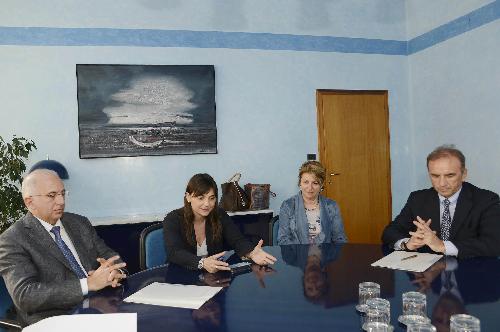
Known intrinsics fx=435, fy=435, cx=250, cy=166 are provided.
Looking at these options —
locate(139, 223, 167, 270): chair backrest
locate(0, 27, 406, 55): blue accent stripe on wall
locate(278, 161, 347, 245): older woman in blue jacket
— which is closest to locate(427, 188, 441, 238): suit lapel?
locate(278, 161, 347, 245): older woman in blue jacket

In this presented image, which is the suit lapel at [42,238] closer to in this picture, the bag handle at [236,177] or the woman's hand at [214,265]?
the woman's hand at [214,265]

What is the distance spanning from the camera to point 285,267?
6.64 ft

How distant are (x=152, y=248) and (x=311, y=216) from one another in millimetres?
1189

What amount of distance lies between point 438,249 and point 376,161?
11.6 feet

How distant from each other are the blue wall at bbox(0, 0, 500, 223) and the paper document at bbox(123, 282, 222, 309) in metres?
3.13

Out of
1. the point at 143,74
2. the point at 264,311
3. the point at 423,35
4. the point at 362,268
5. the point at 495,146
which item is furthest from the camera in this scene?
the point at 423,35

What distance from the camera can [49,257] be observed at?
6.39 ft

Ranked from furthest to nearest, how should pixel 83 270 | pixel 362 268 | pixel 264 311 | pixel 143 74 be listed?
pixel 143 74 < pixel 83 270 < pixel 362 268 < pixel 264 311

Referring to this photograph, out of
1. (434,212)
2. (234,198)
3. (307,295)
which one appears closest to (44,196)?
(307,295)

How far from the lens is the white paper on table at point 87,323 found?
1.30m

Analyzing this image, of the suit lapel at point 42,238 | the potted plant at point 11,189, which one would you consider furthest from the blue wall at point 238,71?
the suit lapel at point 42,238

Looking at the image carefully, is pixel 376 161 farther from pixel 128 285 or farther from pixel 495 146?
pixel 128 285

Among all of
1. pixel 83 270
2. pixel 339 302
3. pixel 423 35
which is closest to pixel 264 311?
pixel 339 302

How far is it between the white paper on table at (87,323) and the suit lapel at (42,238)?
2.16 feet
